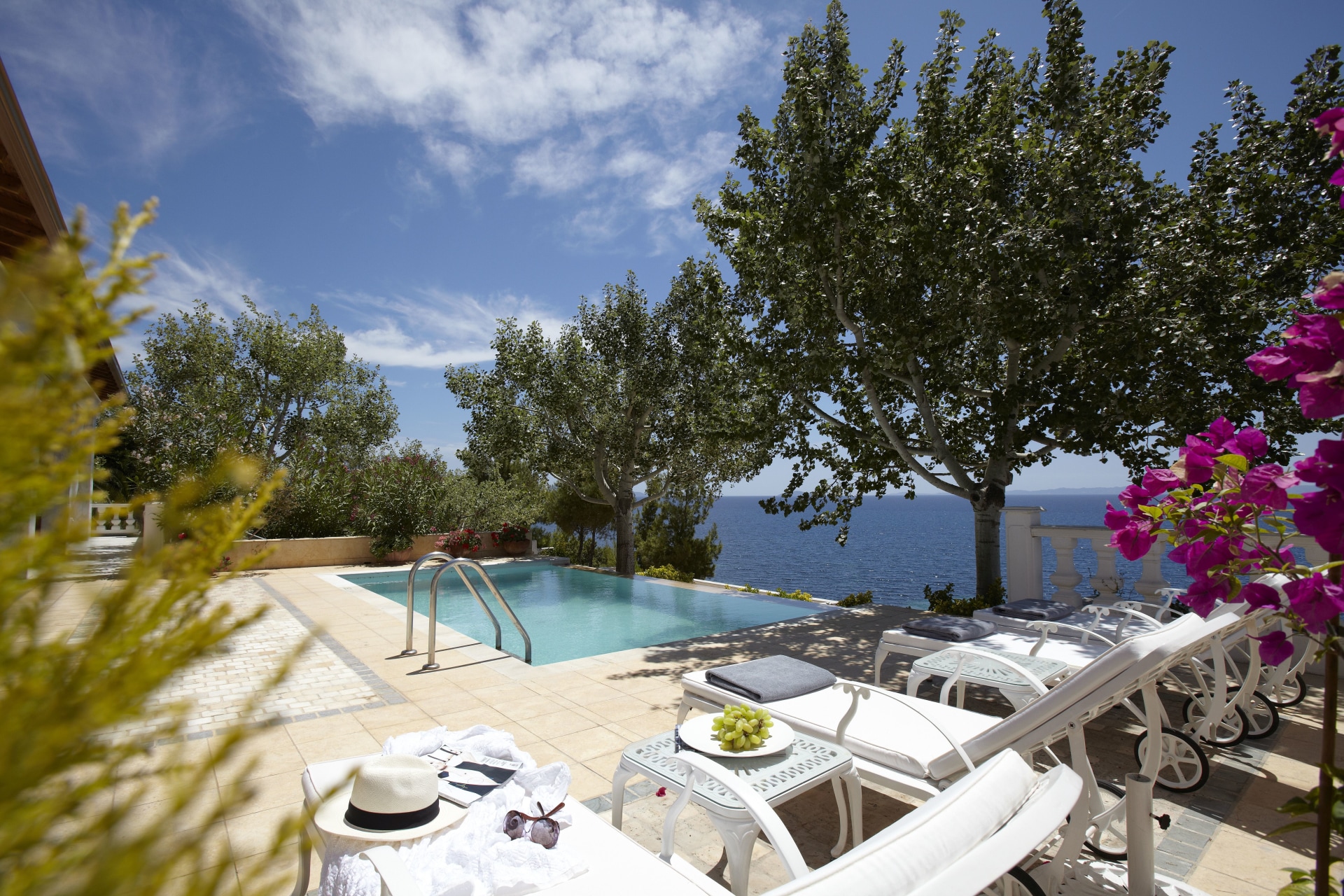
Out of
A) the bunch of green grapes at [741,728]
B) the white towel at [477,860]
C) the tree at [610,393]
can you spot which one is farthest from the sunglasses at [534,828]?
the tree at [610,393]

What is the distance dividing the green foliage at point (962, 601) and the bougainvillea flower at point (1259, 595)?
6.92 m

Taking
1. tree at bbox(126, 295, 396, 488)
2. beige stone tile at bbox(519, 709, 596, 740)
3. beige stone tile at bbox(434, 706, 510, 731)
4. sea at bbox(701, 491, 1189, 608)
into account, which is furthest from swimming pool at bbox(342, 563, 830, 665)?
tree at bbox(126, 295, 396, 488)

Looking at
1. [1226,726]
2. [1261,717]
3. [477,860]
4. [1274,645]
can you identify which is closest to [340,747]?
[477,860]

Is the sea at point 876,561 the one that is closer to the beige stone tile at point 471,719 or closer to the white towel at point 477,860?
the beige stone tile at point 471,719

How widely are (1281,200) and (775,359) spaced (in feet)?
18.6

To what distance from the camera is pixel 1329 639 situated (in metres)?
1.30

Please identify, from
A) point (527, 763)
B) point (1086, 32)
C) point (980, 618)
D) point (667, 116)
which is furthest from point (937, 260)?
point (527, 763)

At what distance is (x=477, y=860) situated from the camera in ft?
7.33

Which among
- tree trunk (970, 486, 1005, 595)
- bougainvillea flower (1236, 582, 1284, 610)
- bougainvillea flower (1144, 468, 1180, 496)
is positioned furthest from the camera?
tree trunk (970, 486, 1005, 595)

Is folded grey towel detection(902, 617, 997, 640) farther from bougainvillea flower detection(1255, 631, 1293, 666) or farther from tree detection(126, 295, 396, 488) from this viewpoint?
tree detection(126, 295, 396, 488)

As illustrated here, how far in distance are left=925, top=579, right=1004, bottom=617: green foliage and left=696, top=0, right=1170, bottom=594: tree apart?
25 cm

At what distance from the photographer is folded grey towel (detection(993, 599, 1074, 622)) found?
578 centimetres

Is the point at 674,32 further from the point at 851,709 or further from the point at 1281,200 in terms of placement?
the point at 851,709

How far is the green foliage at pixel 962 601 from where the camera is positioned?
27.0 ft
